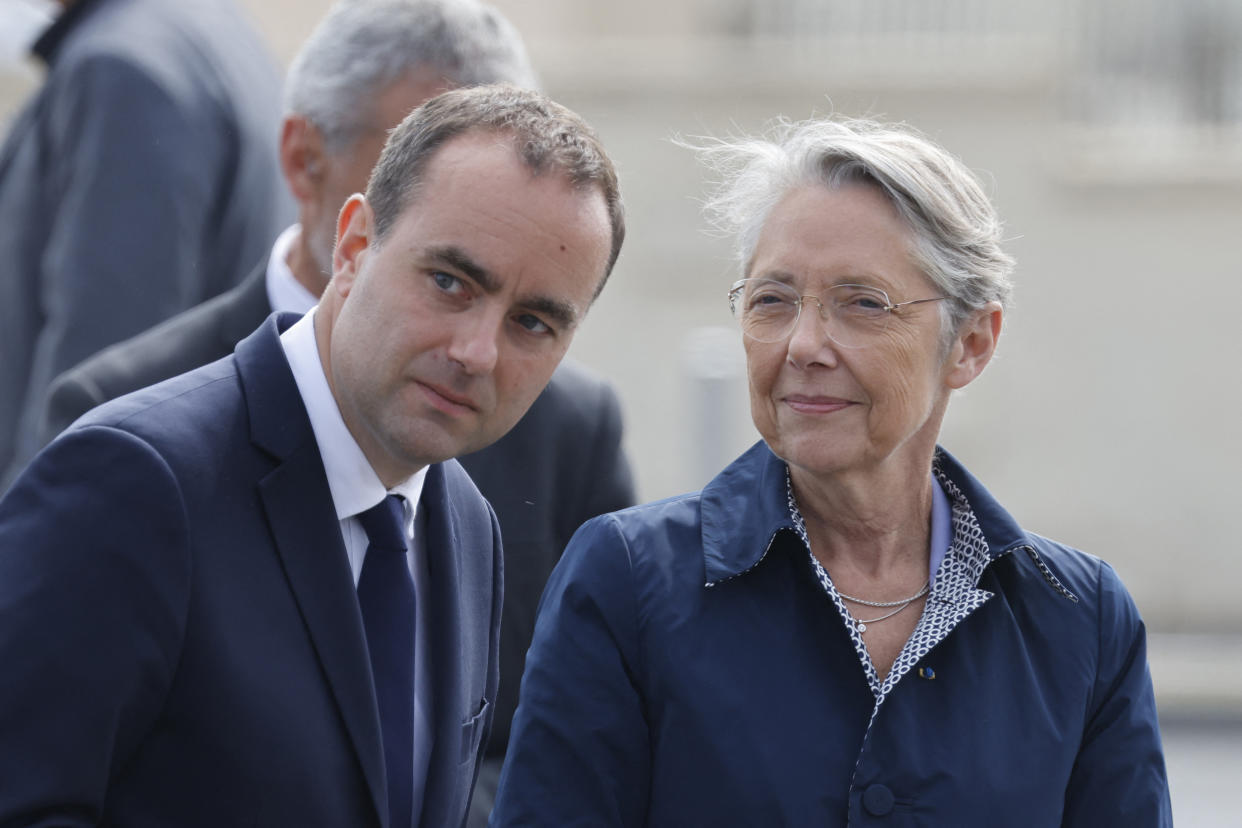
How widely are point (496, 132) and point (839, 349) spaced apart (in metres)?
0.61

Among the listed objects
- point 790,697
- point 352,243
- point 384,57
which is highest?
point 384,57

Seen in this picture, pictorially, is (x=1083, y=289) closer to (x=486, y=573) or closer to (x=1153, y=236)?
(x=1153, y=236)

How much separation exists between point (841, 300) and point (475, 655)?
774mm

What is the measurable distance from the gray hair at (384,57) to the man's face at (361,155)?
0.01m

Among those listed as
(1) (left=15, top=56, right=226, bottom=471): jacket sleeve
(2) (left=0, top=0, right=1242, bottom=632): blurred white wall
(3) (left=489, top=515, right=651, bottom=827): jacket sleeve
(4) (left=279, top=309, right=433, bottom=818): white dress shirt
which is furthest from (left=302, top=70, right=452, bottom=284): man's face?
(2) (left=0, top=0, right=1242, bottom=632): blurred white wall

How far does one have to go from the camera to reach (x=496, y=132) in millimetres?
2518

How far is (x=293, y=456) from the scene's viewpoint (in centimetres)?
237

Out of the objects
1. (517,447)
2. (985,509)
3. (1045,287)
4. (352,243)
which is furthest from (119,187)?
(1045,287)

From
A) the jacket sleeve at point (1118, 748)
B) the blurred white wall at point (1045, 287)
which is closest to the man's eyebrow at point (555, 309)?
the jacket sleeve at point (1118, 748)

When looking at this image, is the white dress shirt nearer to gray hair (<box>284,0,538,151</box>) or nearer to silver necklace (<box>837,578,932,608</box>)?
silver necklace (<box>837,578,932,608</box>)

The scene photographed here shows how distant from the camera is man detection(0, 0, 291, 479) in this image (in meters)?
3.75

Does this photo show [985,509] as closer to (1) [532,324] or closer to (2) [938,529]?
(2) [938,529]

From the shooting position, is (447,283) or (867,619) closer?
(447,283)

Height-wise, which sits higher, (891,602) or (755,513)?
(755,513)
